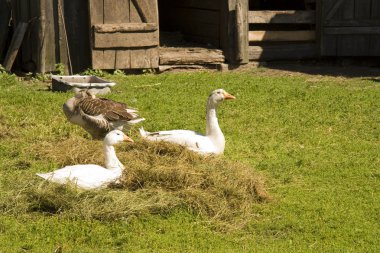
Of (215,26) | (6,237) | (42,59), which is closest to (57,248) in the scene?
(6,237)

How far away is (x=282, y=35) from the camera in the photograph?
53.5ft

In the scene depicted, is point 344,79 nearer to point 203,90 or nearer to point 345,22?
point 345,22

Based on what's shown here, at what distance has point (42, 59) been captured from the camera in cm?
1455

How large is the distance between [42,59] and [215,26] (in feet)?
13.5

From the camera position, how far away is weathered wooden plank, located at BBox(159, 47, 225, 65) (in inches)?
608

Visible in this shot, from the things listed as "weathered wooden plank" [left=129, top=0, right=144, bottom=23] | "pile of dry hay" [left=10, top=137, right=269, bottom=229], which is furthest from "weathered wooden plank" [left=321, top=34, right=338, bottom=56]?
"pile of dry hay" [left=10, top=137, right=269, bottom=229]

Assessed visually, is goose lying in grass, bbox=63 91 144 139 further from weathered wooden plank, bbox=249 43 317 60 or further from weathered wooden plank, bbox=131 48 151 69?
weathered wooden plank, bbox=249 43 317 60

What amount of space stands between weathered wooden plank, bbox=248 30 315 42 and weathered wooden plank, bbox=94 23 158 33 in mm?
2331

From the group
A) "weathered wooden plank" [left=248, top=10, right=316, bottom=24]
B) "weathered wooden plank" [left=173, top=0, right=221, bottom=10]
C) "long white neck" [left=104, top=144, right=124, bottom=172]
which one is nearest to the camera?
"long white neck" [left=104, top=144, right=124, bottom=172]

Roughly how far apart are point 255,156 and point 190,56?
21.9 feet

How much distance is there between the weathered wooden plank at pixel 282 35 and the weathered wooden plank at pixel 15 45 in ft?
15.4

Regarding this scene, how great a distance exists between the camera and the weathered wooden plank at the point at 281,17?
16.0m

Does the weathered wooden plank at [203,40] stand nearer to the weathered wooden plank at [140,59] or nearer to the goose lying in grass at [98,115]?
the weathered wooden plank at [140,59]

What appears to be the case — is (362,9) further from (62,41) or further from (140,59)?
(62,41)
